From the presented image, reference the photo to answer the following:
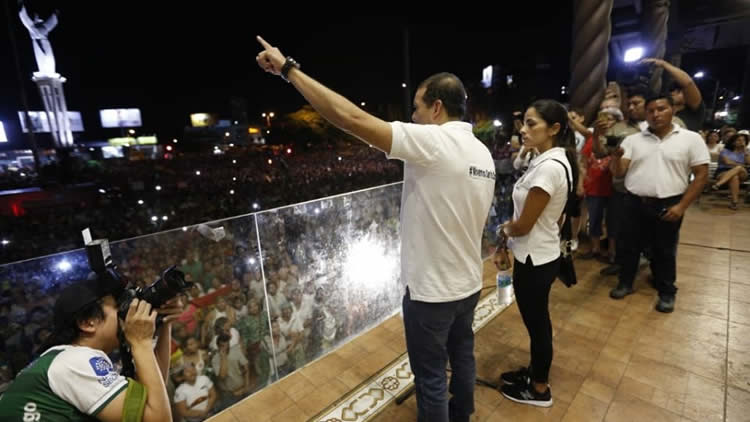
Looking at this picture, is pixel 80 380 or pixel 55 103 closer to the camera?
pixel 80 380

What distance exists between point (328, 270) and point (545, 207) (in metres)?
1.45

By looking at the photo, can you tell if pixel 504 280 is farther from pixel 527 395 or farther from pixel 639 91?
pixel 639 91

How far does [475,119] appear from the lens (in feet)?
69.7

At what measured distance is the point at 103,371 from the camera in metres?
0.92

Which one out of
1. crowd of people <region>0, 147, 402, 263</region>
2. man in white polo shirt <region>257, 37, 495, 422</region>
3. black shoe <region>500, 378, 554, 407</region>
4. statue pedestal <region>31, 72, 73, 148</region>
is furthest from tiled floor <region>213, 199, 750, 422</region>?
statue pedestal <region>31, 72, 73, 148</region>

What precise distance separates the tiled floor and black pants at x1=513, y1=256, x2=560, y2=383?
0.28 m

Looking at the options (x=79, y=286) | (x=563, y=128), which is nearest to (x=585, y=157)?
(x=563, y=128)

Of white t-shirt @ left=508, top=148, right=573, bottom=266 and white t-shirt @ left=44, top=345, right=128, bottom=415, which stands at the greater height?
white t-shirt @ left=508, top=148, right=573, bottom=266

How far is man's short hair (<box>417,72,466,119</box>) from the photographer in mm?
1105

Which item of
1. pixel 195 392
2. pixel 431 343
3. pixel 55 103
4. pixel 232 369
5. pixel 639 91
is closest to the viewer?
pixel 431 343

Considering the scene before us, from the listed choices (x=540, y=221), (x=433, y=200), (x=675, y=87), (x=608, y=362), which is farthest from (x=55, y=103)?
(x=608, y=362)

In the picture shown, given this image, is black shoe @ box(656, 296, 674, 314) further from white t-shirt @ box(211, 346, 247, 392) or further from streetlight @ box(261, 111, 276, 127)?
streetlight @ box(261, 111, 276, 127)

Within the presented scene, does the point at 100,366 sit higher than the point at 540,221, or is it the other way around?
the point at 540,221

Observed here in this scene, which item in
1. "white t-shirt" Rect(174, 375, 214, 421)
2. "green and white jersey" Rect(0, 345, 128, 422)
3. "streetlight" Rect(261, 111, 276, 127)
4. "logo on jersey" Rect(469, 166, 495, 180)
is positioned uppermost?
"streetlight" Rect(261, 111, 276, 127)
